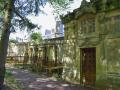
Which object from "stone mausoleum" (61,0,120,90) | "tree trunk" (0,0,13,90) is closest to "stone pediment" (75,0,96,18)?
"stone mausoleum" (61,0,120,90)

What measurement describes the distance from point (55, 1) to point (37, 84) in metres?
5.58

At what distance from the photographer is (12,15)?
1427 centimetres

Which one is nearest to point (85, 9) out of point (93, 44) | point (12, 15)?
point (93, 44)

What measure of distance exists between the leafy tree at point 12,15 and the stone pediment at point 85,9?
206 centimetres

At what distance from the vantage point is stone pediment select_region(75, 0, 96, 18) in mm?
16891

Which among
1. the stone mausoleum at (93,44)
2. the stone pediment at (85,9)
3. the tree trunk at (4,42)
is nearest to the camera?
the tree trunk at (4,42)

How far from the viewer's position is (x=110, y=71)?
1554cm

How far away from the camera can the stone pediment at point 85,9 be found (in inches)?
665

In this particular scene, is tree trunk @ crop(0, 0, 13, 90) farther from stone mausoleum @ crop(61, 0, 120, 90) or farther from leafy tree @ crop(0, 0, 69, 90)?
stone mausoleum @ crop(61, 0, 120, 90)

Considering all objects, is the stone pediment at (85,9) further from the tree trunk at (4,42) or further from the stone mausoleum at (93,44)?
the tree trunk at (4,42)

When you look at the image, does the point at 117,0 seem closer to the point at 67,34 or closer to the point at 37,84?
the point at 67,34

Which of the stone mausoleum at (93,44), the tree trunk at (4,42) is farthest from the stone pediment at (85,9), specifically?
the tree trunk at (4,42)

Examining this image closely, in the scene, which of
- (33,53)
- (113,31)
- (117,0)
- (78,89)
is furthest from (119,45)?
(33,53)

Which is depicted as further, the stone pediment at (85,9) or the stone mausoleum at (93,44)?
the stone pediment at (85,9)
